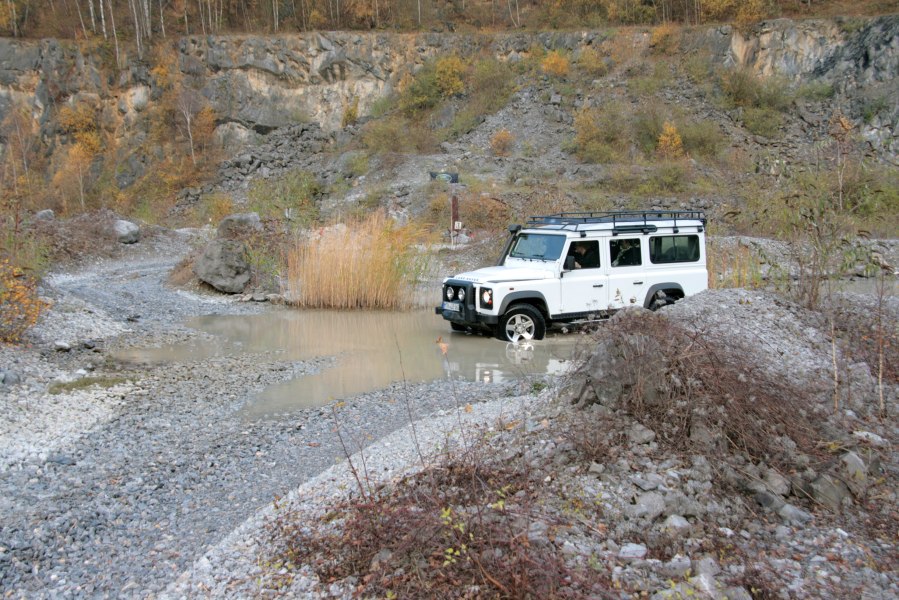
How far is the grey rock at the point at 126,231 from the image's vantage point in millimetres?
26125

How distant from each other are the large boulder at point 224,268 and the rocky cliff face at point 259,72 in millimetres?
29541

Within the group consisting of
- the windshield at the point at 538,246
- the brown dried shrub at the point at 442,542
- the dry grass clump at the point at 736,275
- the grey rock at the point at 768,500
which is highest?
the windshield at the point at 538,246

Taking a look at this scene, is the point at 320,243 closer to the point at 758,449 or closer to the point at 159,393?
the point at 159,393

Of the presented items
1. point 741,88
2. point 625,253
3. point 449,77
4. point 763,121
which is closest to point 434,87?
point 449,77

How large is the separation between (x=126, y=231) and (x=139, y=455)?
22362 mm

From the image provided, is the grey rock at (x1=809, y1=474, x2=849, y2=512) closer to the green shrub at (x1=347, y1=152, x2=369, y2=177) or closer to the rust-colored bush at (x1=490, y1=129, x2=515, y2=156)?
the rust-colored bush at (x1=490, y1=129, x2=515, y2=156)

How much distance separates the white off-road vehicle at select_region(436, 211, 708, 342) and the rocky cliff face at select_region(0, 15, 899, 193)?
34479 mm

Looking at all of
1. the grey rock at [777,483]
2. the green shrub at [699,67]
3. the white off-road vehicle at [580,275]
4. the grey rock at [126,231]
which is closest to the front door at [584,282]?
the white off-road vehicle at [580,275]

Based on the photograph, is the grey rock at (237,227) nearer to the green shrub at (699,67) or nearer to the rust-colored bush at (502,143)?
the rust-colored bush at (502,143)

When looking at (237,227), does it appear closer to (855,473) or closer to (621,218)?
(621,218)

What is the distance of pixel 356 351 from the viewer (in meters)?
11.5

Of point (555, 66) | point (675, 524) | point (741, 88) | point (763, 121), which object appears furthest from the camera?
point (555, 66)

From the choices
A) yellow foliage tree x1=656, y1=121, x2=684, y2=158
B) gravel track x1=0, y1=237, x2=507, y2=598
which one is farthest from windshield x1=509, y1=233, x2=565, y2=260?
yellow foliage tree x1=656, y1=121, x2=684, y2=158

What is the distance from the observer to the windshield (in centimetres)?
1139
